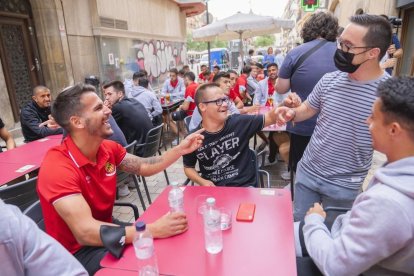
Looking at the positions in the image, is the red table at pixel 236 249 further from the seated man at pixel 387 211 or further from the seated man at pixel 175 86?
the seated man at pixel 175 86

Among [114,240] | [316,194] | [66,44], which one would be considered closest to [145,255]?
[114,240]

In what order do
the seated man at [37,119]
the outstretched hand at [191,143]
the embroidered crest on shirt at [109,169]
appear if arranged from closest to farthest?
the embroidered crest on shirt at [109,169], the outstretched hand at [191,143], the seated man at [37,119]

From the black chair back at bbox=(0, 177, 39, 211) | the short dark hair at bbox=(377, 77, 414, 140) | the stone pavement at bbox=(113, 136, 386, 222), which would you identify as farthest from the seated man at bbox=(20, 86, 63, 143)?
the short dark hair at bbox=(377, 77, 414, 140)

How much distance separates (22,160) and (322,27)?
135 inches

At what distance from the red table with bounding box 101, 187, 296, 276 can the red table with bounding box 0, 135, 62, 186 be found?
178 centimetres

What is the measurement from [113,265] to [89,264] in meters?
0.40

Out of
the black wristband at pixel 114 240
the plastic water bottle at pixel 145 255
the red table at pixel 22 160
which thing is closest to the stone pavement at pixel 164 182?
the red table at pixel 22 160

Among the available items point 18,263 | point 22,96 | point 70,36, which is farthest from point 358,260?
point 70,36

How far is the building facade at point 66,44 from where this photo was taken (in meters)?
7.14

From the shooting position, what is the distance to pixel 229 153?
2.59 m

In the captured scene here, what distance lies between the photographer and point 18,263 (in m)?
0.88

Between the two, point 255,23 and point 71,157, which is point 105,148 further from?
point 255,23

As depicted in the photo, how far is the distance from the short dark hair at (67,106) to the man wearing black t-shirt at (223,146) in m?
1.06

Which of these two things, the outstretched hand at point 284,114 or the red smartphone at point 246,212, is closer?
the red smartphone at point 246,212
